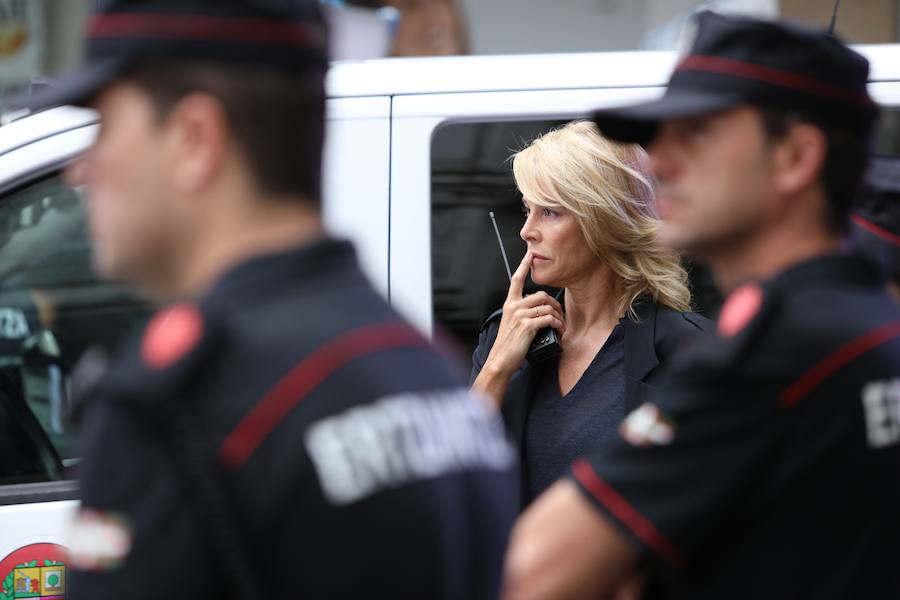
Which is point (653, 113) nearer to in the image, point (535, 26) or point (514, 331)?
point (514, 331)

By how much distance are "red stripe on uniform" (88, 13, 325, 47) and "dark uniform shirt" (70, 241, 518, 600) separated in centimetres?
22

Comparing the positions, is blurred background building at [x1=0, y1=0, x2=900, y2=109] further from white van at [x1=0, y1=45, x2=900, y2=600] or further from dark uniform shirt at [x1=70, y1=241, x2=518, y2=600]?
dark uniform shirt at [x1=70, y1=241, x2=518, y2=600]

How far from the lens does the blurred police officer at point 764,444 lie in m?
1.37

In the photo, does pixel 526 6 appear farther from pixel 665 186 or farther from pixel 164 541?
pixel 164 541

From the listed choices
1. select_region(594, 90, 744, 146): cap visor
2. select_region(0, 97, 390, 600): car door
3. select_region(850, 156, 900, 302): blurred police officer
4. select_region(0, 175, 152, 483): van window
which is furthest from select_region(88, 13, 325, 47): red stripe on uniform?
select_region(0, 175, 152, 483): van window

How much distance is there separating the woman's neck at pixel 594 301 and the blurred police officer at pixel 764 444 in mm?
1372

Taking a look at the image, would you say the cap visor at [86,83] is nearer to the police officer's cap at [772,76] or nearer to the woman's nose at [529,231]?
the police officer's cap at [772,76]

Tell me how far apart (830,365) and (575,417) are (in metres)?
1.34

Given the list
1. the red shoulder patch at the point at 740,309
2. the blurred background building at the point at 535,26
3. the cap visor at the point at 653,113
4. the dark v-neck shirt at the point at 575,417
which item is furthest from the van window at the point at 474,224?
the blurred background building at the point at 535,26

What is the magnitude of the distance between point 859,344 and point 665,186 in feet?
1.08

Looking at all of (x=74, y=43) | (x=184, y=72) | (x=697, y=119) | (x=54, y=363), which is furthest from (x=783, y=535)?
(x=74, y=43)

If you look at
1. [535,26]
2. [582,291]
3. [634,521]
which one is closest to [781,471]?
[634,521]

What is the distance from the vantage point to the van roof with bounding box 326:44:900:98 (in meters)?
2.92

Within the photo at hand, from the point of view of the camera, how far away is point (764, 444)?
136cm
